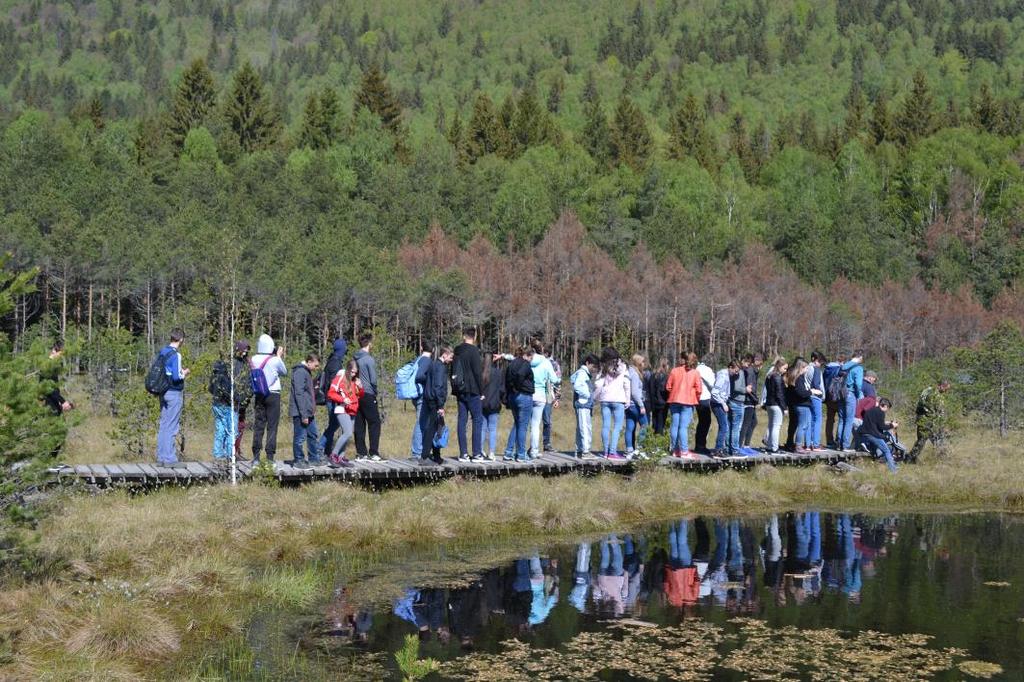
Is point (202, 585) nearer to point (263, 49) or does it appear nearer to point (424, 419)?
point (424, 419)

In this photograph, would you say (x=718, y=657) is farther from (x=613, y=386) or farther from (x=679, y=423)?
(x=679, y=423)

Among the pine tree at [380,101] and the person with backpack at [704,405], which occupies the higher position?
the pine tree at [380,101]

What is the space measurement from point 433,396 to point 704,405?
5266 millimetres

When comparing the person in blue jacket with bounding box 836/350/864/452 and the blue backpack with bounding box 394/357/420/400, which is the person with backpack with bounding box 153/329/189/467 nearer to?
the blue backpack with bounding box 394/357/420/400

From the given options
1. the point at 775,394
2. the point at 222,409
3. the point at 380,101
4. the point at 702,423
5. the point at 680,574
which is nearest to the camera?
the point at 680,574

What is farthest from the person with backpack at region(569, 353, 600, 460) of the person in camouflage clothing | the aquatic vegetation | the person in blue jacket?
the aquatic vegetation

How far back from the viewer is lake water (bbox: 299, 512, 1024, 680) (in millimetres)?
9430

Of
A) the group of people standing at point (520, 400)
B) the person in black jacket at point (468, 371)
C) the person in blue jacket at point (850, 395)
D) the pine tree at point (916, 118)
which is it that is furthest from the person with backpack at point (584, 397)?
the pine tree at point (916, 118)

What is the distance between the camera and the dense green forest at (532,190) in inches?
2181

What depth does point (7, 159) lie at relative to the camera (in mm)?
69875

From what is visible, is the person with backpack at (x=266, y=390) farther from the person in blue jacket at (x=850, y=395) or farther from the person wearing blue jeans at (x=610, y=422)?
the person in blue jacket at (x=850, y=395)

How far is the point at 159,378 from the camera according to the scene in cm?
1481

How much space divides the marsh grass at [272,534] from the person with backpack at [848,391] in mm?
1134

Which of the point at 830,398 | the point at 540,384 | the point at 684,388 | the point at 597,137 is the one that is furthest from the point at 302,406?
the point at 597,137
